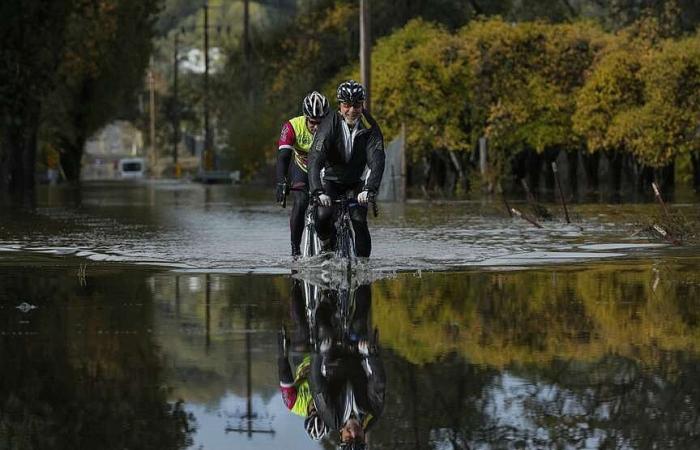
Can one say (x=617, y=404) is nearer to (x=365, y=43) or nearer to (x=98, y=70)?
(x=365, y=43)

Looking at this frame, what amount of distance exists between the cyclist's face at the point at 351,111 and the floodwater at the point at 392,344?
4.76 feet

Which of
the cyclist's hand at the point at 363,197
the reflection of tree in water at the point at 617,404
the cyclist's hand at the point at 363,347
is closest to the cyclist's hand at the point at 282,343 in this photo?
the cyclist's hand at the point at 363,347

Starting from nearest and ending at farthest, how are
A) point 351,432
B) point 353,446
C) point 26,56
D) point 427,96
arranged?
point 353,446, point 351,432, point 26,56, point 427,96

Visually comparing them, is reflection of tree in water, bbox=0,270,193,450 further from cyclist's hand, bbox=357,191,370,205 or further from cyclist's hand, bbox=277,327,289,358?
cyclist's hand, bbox=357,191,370,205

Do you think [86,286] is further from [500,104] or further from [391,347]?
[500,104]

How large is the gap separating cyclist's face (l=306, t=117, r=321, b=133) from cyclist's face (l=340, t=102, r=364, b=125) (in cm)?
113

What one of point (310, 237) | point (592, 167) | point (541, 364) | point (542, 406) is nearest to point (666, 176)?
point (592, 167)

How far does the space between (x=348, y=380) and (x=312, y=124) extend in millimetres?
8550

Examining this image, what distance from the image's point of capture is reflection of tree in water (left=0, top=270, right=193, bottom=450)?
7660 mm

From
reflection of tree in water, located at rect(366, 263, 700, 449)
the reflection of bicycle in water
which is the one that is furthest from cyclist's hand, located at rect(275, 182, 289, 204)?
the reflection of bicycle in water

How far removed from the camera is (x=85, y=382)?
9.27 m

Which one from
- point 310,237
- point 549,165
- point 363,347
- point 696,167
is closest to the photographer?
point 363,347

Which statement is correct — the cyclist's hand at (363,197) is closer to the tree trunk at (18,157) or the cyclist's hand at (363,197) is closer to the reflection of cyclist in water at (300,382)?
the reflection of cyclist in water at (300,382)

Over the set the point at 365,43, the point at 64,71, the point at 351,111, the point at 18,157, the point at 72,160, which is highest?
the point at 64,71
